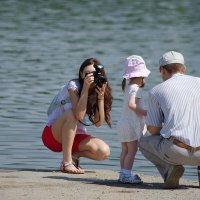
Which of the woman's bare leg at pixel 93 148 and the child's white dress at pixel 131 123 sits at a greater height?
the child's white dress at pixel 131 123

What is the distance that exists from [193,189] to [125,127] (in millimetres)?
827

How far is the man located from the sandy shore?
235 millimetres

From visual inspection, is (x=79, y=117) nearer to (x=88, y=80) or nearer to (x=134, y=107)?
(x=88, y=80)

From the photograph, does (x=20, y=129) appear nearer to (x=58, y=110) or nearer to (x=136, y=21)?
(x=58, y=110)

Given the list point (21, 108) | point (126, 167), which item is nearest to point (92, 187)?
point (126, 167)

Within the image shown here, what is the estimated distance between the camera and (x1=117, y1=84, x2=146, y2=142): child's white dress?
32.4 ft

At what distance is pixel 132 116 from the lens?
9883 millimetres

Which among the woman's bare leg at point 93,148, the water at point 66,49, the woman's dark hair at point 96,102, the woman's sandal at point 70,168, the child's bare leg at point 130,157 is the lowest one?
the water at point 66,49

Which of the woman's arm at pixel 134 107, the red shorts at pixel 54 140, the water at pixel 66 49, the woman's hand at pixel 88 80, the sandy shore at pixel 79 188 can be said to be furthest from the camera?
the water at pixel 66 49

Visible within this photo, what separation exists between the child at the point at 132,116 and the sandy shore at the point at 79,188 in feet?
0.52

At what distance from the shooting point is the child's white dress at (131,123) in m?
9.87

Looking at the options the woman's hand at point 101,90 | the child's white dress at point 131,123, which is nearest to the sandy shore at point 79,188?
the child's white dress at point 131,123

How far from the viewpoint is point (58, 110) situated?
10.6 metres

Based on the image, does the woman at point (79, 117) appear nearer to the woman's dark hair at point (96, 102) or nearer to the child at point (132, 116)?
the woman's dark hair at point (96, 102)
